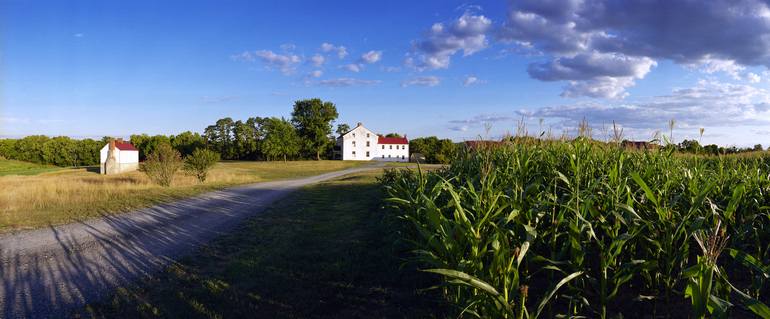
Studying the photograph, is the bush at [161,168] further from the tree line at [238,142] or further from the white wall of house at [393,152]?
the white wall of house at [393,152]

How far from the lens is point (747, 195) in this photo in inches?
177

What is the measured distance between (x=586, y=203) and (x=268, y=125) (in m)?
76.0

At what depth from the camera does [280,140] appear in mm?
70812

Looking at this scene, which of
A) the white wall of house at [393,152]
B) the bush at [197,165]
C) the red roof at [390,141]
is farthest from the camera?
the red roof at [390,141]

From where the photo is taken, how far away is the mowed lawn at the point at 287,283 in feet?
15.7

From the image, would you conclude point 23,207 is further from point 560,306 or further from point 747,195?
point 747,195

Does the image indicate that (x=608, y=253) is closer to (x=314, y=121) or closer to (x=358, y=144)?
(x=314, y=121)

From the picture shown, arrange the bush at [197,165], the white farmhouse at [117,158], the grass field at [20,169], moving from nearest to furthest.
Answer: the bush at [197,165], the white farmhouse at [117,158], the grass field at [20,169]

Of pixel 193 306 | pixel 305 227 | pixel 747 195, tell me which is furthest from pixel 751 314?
pixel 305 227

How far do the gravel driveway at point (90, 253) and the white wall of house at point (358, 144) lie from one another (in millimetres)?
68869

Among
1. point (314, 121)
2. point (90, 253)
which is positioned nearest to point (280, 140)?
point (314, 121)

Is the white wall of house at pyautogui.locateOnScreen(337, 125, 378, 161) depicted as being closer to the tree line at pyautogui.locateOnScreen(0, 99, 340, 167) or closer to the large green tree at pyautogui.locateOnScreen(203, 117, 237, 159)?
the tree line at pyautogui.locateOnScreen(0, 99, 340, 167)

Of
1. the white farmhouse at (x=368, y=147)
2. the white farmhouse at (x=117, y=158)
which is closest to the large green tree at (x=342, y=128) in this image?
the white farmhouse at (x=368, y=147)

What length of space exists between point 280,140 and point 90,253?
212 feet
